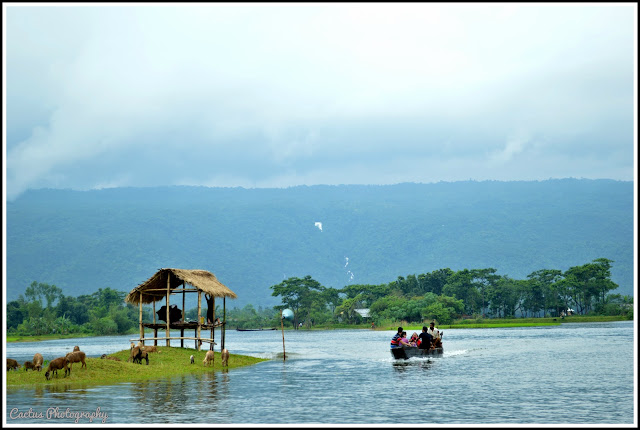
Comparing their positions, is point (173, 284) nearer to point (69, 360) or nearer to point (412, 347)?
point (69, 360)

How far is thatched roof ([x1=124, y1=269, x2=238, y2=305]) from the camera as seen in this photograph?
3953cm

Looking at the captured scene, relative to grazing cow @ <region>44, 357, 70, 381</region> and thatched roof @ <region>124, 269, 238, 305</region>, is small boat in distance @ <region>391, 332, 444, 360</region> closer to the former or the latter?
thatched roof @ <region>124, 269, 238, 305</region>

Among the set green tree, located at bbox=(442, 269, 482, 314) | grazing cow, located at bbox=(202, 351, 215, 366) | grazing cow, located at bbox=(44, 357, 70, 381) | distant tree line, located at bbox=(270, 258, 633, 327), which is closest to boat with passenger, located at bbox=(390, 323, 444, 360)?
grazing cow, located at bbox=(202, 351, 215, 366)

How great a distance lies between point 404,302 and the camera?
468ft

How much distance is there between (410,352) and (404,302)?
97635 millimetres

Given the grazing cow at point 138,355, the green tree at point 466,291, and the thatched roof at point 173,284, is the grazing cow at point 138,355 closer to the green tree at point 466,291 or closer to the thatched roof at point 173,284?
the thatched roof at point 173,284

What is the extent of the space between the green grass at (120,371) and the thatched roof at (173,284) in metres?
3.25

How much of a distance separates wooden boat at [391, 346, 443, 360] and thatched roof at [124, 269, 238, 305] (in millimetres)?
10555

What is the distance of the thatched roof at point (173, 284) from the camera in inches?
1556

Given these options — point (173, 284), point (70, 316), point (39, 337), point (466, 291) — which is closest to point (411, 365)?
point (173, 284)

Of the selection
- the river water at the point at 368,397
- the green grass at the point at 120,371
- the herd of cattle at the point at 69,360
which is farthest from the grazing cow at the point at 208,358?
the river water at the point at 368,397

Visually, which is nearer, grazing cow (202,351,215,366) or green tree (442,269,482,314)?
grazing cow (202,351,215,366)

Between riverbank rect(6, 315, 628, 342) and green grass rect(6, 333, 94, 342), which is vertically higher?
green grass rect(6, 333, 94, 342)

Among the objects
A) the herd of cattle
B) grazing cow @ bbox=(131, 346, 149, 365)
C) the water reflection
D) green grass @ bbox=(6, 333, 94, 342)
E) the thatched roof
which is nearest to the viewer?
the herd of cattle
